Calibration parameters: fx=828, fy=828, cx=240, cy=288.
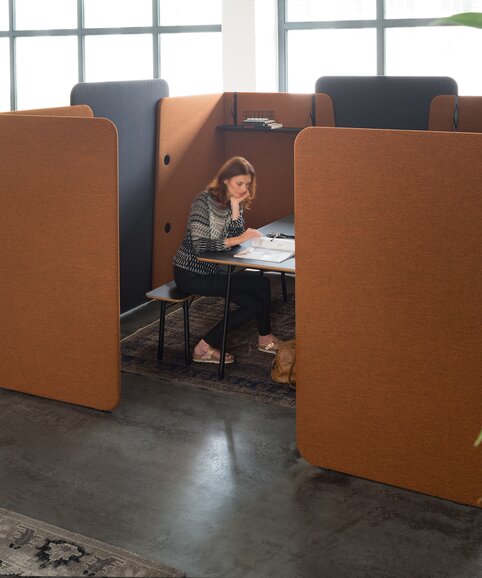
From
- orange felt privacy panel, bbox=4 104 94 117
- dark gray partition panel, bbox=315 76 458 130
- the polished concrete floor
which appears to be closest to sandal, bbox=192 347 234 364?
the polished concrete floor

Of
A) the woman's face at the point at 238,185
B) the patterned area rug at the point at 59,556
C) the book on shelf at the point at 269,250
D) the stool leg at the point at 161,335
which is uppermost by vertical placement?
the woman's face at the point at 238,185

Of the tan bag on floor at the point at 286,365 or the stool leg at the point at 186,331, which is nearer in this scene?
the tan bag on floor at the point at 286,365

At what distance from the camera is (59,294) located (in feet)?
11.6

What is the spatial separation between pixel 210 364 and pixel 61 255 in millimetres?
1058

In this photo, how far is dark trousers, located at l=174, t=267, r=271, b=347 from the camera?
4094 mm

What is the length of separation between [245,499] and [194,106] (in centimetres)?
295

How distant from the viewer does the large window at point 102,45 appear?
734cm

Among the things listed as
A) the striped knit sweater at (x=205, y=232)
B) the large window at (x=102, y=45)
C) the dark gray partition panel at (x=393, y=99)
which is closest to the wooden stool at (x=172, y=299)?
the striped knit sweater at (x=205, y=232)

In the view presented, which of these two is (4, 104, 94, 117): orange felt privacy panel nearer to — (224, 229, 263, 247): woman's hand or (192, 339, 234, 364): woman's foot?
(224, 229, 263, 247): woman's hand

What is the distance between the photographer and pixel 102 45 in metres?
7.75

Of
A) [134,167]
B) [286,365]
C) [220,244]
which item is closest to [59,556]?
[286,365]

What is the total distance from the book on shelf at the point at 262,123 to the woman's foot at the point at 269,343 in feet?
4.97

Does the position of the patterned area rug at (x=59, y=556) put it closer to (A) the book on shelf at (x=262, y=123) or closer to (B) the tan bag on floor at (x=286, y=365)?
(B) the tan bag on floor at (x=286, y=365)

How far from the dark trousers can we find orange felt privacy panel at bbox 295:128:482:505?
45.5 inches
